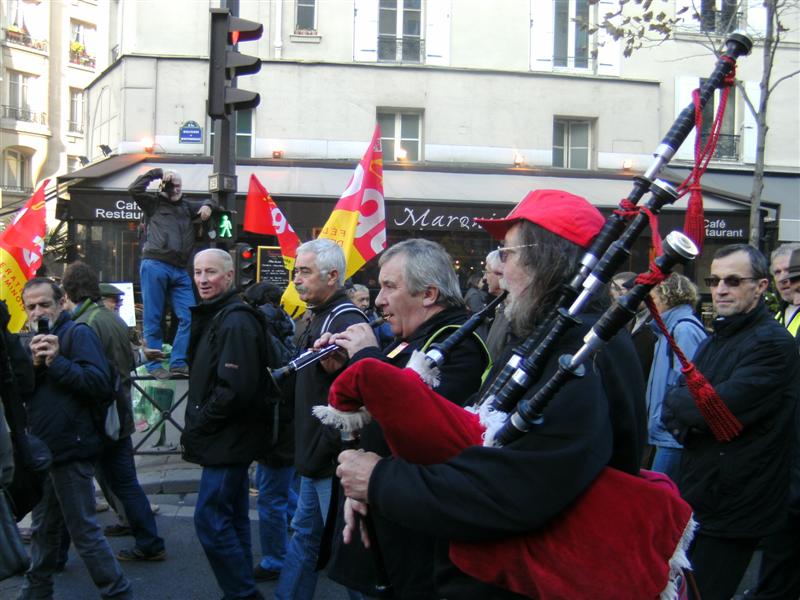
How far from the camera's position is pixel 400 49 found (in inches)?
711

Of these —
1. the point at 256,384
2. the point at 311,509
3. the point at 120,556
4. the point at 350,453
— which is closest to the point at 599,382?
the point at 350,453

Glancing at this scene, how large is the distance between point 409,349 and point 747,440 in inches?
66.5

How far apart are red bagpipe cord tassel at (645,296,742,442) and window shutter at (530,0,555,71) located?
51.7 ft

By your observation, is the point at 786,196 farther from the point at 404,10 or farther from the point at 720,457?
the point at 720,457

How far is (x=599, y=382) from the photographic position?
79.4 inches

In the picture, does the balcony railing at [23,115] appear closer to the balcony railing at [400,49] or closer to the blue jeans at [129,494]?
the balcony railing at [400,49]

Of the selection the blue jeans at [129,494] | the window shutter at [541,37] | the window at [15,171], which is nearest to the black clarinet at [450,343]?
the blue jeans at [129,494]

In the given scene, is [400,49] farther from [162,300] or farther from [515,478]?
[515,478]

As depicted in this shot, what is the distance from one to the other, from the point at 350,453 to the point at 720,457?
7.21 ft

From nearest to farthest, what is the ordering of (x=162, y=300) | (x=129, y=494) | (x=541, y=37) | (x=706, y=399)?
1. (x=706, y=399)
2. (x=129, y=494)
3. (x=162, y=300)
4. (x=541, y=37)

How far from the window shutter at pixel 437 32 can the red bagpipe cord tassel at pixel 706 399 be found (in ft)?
50.5

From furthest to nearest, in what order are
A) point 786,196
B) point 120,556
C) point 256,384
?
point 786,196 → point 120,556 → point 256,384

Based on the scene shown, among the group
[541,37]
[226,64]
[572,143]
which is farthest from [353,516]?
[541,37]

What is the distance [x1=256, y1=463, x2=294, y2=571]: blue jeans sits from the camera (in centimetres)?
543
